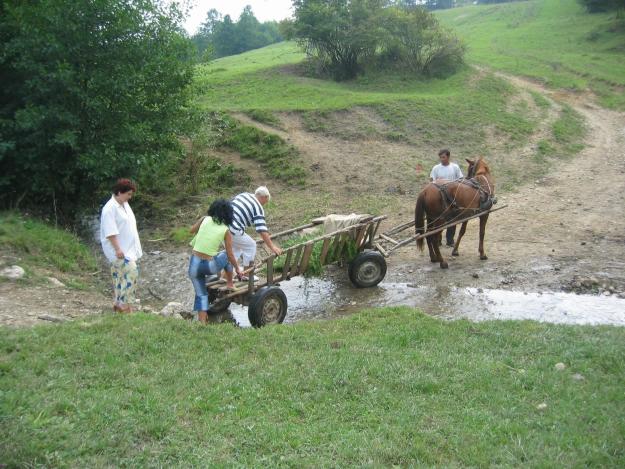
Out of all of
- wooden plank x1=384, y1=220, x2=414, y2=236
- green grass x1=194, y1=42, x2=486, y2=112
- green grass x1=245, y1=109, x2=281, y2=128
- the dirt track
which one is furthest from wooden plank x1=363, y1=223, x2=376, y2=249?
green grass x1=194, y1=42, x2=486, y2=112

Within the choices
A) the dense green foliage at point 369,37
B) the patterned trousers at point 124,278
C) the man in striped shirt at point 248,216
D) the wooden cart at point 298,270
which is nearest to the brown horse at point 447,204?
the wooden cart at point 298,270

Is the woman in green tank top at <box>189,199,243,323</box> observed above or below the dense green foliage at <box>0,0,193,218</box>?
below

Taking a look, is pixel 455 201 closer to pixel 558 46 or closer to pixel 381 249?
pixel 381 249

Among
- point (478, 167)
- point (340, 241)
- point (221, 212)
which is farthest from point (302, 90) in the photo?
point (221, 212)

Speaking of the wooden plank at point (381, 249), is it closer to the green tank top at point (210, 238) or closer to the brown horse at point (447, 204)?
the brown horse at point (447, 204)

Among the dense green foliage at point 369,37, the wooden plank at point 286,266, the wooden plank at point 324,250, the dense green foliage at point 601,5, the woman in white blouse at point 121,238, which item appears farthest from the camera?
the dense green foliage at point 601,5

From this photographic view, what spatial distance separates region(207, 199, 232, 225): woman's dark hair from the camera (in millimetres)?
7250

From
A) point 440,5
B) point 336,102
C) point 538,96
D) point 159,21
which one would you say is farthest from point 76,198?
point 440,5

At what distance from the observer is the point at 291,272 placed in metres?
8.63

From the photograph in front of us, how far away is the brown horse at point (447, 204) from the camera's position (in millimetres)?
10711

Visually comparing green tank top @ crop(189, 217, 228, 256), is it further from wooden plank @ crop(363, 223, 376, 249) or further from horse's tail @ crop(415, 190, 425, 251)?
horse's tail @ crop(415, 190, 425, 251)

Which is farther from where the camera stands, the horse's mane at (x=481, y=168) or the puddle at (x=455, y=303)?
the horse's mane at (x=481, y=168)

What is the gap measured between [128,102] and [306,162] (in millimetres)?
6167

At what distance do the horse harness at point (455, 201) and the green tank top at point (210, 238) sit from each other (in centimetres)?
497
